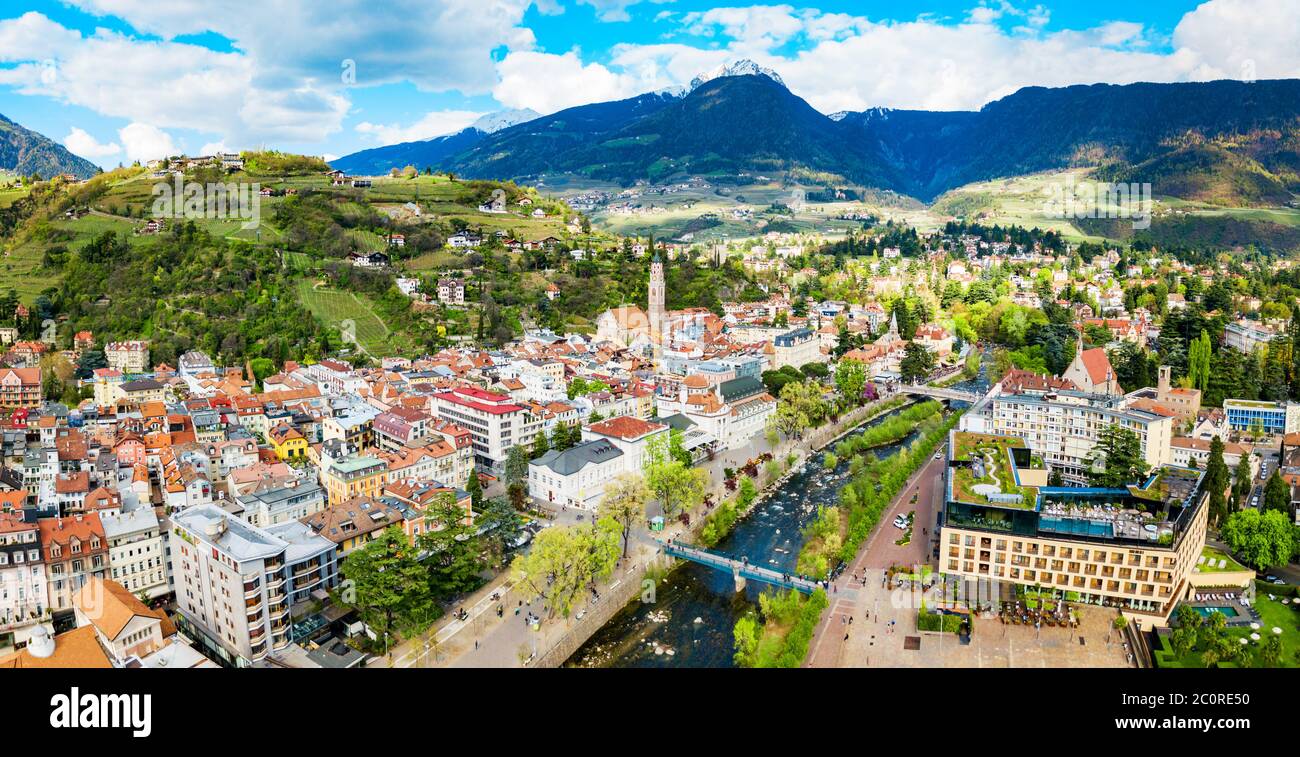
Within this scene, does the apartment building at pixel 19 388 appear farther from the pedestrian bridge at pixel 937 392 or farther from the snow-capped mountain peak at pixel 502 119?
the snow-capped mountain peak at pixel 502 119

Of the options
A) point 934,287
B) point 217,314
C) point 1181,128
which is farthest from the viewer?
point 1181,128

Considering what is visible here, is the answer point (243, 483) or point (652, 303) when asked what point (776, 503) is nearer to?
point (243, 483)

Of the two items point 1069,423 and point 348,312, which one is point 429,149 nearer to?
point 348,312

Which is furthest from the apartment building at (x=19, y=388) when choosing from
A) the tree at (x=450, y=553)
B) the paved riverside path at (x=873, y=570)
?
the paved riverside path at (x=873, y=570)

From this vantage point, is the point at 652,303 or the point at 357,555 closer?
the point at 357,555

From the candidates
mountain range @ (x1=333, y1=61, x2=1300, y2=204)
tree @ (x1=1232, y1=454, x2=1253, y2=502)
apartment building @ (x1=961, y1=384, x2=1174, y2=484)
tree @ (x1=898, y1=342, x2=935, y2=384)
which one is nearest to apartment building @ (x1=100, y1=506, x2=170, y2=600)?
apartment building @ (x1=961, y1=384, x2=1174, y2=484)

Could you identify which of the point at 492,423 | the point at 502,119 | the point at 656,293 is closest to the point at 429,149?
the point at 502,119
